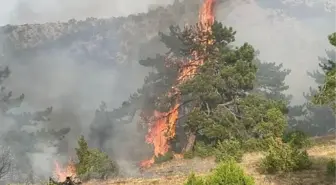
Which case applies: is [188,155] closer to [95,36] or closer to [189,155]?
[189,155]

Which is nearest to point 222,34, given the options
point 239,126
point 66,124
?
point 239,126

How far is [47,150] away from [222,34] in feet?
74.7

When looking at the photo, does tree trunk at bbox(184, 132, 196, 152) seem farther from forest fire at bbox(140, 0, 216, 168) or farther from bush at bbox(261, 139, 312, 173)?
bush at bbox(261, 139, 312, 173)

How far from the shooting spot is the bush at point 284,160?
2156cm

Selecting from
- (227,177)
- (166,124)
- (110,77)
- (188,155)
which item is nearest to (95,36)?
(110,77)

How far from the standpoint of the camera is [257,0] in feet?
452

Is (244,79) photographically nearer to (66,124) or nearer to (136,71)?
(66,124)

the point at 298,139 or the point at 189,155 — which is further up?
the point at 189,155

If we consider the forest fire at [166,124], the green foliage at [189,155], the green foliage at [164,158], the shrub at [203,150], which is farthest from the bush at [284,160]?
the forest fire at [166,124]

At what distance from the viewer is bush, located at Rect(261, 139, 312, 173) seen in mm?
21562

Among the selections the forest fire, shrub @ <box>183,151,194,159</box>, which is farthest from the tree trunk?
the forest fire

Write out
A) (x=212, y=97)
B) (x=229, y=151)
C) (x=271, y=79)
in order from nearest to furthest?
(x=229, y=151)
(x=212, y=97)
(x=271, y=79)

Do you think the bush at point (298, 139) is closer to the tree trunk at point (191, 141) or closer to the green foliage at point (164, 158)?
the tree trunk at point (191, 141)

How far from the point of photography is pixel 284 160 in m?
21.7
